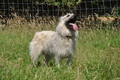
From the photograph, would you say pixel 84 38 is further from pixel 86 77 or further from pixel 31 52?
pixel 86 77

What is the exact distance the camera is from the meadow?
11.2 feet

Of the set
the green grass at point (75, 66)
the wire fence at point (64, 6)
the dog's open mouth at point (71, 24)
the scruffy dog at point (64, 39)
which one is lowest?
the green grass at point (75, 66)

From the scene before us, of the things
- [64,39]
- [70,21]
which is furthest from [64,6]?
[64,39]

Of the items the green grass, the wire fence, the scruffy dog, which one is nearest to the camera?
the green grass

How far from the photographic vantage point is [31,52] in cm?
547

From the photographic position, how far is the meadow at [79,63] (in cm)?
341

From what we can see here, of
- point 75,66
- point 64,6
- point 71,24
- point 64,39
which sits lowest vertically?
point 75,66

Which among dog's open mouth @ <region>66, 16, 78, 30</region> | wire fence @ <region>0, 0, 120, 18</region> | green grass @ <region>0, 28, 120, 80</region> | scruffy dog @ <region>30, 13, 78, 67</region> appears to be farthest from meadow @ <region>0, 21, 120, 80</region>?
wire fence @ <region>0, 0, 120, 18</region>

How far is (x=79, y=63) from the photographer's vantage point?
4465 mm

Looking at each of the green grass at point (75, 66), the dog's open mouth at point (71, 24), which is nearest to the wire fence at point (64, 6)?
the green grass at point (75, 66)

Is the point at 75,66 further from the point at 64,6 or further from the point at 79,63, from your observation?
the point at 64,6

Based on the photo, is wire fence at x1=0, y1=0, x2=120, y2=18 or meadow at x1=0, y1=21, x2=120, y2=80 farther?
wire fence at x1=0, y1=0, x2=120, y2=18

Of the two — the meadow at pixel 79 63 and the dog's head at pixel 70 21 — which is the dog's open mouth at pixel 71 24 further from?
the meadow at pixel 79 63

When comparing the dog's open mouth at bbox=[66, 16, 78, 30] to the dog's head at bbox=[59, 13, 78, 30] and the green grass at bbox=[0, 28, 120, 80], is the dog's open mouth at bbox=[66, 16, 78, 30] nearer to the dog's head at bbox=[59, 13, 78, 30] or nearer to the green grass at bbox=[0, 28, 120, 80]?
the dog's head at bbox=[59, 13, 78, 30]
